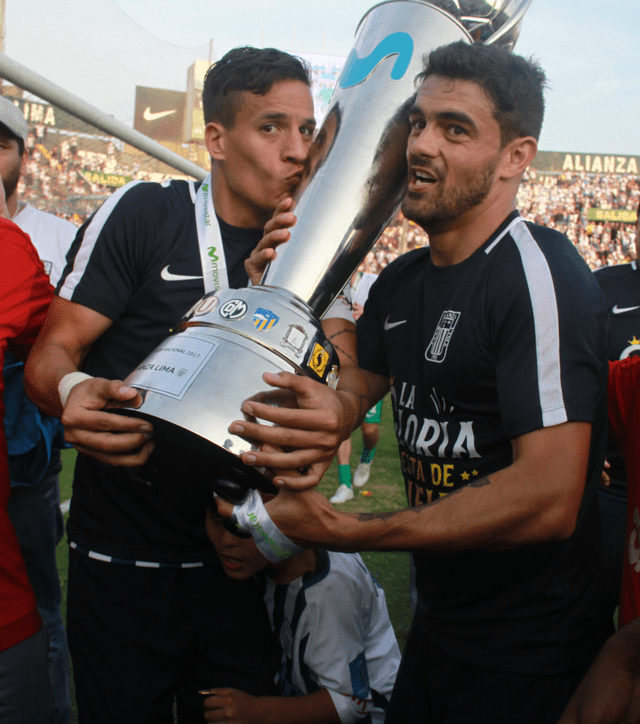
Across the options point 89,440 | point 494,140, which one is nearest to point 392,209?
point 494,140

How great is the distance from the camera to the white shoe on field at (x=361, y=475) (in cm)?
487

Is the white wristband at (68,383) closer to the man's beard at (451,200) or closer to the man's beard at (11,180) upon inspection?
the man's beard at (451,200)

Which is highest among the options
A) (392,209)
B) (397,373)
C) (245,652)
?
(392,209)

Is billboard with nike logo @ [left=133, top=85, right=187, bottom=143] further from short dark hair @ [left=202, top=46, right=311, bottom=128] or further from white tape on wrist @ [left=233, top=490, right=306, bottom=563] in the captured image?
white tape on wrist @ [left=233, top=490, right=306, bottom=563]

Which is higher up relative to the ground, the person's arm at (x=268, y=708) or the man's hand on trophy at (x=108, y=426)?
the man's hand on trophy at (x=108, y=426)

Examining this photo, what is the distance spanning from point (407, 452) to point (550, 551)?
372mm

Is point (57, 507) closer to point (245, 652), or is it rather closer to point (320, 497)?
point (245, 652)

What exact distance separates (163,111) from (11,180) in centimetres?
3219

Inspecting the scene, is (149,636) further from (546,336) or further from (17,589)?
(546,336)

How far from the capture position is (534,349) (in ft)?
3.53

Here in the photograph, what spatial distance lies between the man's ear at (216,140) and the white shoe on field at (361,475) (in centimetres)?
372

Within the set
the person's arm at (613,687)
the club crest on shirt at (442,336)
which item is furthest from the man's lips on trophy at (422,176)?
the person's arm at (613,687)

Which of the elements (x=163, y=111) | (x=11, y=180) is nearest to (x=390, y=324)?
(x=11, y=180)

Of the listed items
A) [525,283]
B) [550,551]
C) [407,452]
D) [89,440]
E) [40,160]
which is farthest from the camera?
[40,160]
